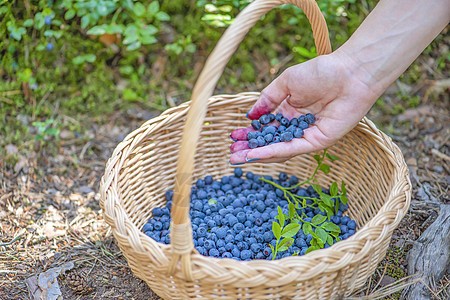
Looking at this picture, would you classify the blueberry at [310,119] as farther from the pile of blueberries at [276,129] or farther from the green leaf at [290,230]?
the green leaf at [290,230]

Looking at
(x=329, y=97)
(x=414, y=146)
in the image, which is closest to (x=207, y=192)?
(x=329, y=97)

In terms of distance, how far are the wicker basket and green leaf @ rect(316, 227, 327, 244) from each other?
17cm

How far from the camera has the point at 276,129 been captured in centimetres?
182

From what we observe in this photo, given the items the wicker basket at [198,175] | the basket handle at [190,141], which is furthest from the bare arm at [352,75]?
the basket handle at [190,141]

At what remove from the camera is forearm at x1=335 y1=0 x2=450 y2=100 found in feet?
4.88

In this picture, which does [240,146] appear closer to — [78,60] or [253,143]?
[253,143]

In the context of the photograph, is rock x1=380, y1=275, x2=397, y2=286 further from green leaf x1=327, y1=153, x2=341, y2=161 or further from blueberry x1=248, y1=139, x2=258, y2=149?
blueberry x1=248, y1=139, x2=258, y2=149

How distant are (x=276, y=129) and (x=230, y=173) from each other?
0.48 metres

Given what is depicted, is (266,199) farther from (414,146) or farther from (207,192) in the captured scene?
(414,146)

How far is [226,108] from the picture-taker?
2045 mm

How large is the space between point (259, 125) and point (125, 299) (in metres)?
0.86

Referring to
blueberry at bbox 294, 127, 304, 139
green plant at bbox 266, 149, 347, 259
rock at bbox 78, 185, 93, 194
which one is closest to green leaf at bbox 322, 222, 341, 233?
green plant at bbox 266, 149, 347, 259

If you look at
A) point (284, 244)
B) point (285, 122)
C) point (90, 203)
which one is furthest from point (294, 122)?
point (90, 203)

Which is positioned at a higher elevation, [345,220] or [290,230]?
[290,230]
